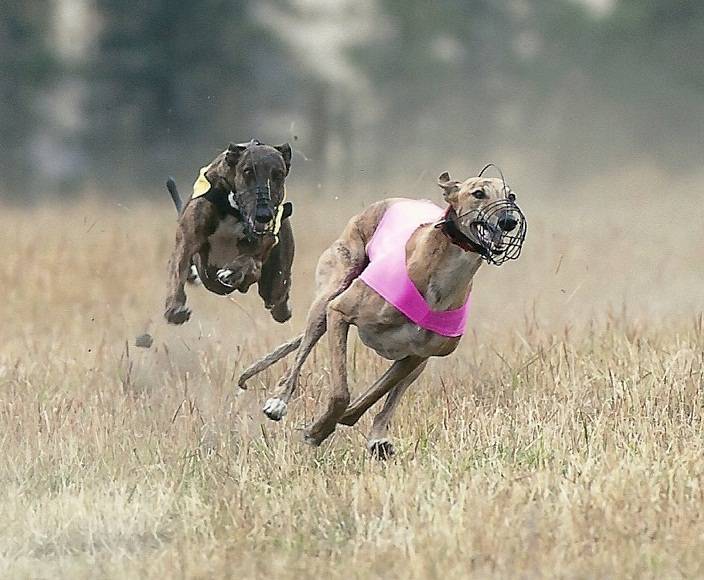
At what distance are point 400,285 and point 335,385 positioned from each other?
497mm

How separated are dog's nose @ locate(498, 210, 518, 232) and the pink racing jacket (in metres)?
0.71

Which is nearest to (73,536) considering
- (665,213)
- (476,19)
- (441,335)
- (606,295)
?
(441,335)

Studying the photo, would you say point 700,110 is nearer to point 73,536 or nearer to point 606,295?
point 606,295

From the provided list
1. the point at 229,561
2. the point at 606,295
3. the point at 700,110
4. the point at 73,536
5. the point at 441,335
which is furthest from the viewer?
the point at 700,110

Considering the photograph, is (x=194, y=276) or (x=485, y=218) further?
(x=194, y=276)

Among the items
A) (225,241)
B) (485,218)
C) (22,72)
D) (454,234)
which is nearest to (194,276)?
(225,241)

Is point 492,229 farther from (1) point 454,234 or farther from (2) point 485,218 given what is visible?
(1) point 454,234

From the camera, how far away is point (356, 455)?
19.3 ft

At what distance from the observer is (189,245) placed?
690 centimetres

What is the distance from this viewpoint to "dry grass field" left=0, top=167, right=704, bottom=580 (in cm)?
446

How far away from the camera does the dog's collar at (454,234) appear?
5.29 meters

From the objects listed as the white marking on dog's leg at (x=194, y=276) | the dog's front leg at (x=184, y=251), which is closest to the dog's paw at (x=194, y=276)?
the white marking on dog's leg at (x=194, y=276)

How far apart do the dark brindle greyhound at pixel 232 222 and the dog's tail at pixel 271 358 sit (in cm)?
44

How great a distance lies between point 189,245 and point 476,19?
9.18m
